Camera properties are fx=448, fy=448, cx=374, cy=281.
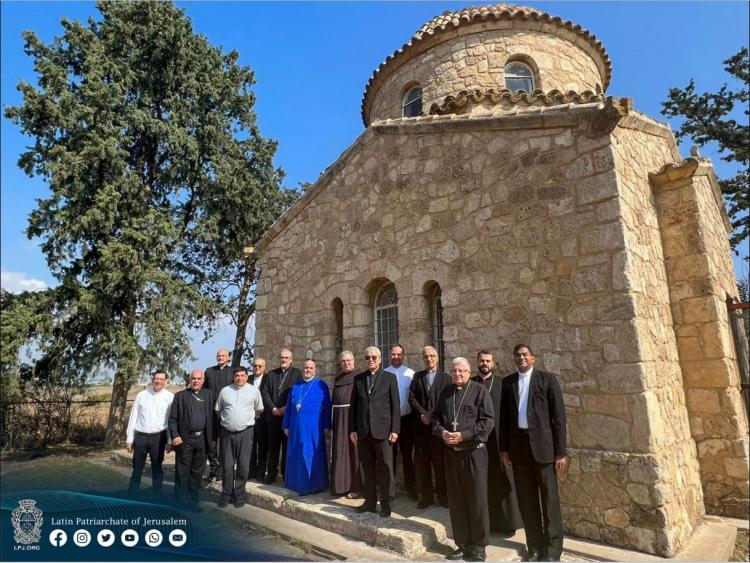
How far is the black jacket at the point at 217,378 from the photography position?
6645mm

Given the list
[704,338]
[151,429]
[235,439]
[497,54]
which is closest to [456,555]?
[235,439]

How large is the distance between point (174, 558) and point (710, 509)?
19.4ft

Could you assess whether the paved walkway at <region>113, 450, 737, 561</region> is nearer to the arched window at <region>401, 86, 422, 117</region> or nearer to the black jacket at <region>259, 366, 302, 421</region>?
the black jacket at <region>259, 366, 302, 421</region>

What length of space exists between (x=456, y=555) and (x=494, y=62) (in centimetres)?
871

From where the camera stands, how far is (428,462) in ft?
17.4

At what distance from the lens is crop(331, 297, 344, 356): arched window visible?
7.71m

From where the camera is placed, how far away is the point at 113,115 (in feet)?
45.4

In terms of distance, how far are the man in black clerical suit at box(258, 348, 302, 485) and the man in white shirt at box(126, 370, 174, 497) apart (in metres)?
1.31

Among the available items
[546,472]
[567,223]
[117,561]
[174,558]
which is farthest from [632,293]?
[117,561]

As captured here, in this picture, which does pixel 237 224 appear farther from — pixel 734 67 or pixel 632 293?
pixel 734 67

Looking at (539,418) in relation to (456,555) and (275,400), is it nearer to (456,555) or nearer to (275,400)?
(456,555)

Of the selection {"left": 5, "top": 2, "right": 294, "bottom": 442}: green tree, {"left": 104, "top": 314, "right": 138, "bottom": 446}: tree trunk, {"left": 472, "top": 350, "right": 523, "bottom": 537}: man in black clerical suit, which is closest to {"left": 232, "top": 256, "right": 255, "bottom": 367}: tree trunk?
{"left": 5, "top": 2, "right": 294, "bottom": 442}: green tree

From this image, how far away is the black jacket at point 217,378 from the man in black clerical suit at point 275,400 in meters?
0.59

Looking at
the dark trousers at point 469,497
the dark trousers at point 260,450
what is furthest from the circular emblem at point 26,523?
the dark trousers at point 469,497
